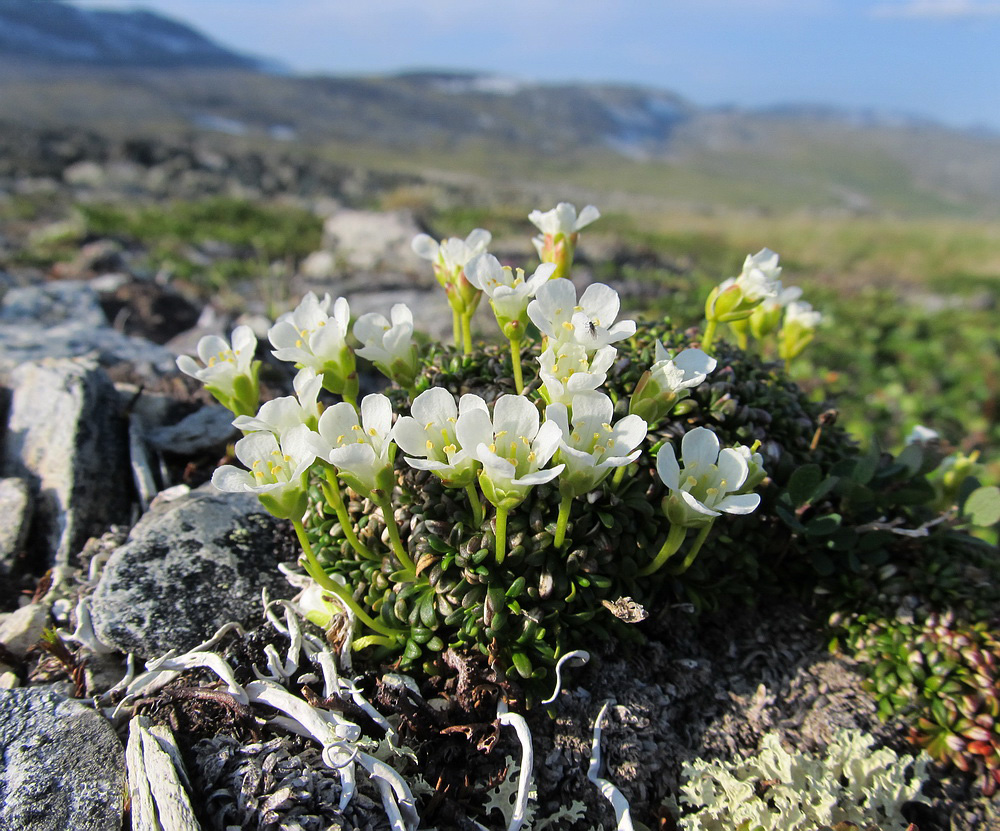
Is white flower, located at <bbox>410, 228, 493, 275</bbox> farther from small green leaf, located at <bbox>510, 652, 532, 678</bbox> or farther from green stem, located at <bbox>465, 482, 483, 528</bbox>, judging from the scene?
small green leaf, located at <bbox>510, 652, 532, 678</bbox>

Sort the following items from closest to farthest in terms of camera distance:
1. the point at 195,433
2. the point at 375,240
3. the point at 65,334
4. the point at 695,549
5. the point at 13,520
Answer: the point at 695,549 < the point at 13,520 < the point at 195,433 < the point at 65,334 < the point at 375,240

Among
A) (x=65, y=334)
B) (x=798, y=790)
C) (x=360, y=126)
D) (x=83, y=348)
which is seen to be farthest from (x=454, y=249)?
(x=360, y=126)

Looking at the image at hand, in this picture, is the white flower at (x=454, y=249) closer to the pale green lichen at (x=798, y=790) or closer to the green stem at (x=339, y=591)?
the green stem at (x=339, y=591)

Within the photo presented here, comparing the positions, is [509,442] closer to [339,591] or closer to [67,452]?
[339,591]

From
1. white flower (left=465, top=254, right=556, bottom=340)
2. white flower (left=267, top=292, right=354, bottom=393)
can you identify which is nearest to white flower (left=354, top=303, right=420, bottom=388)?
white flower (left=267, top=292, right=354, bottom=393)

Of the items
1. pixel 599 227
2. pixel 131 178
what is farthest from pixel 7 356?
pixel 131 178

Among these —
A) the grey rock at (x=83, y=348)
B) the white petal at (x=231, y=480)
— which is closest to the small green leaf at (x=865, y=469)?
the white petal at (x=231, y=480)

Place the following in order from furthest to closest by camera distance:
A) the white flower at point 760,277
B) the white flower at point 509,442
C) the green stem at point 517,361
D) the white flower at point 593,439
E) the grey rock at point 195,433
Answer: the grey rock at point 195,433, the white flower at point 760,277, the green stem at point 517,361, the white flower at point 593,439, the white flower at point 509,442
